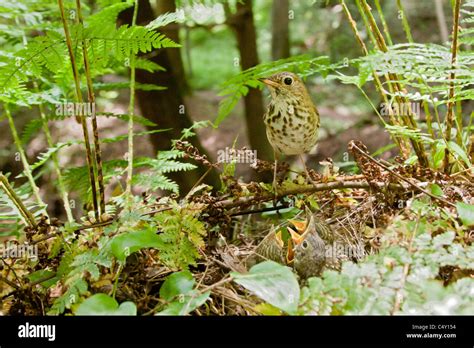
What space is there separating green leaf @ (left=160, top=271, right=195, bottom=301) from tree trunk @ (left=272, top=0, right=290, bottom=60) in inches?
243

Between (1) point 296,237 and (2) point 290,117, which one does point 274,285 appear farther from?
(2) point 290,117

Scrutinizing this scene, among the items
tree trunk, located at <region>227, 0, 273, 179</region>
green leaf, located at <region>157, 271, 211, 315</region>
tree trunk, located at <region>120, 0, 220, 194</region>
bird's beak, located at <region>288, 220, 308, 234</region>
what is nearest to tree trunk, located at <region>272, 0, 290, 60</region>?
tree trunk, located at <region>227, 0, 273, 179</region>

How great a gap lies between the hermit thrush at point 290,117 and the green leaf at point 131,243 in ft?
2.68

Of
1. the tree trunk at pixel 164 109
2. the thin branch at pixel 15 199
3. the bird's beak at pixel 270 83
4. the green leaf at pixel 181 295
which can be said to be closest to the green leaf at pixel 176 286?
the green leaf at pixel 181 295

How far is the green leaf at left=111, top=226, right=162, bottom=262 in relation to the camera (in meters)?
1.57

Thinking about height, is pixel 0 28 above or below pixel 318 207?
above

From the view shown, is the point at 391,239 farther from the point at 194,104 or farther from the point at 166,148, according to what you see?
the point at 194,104

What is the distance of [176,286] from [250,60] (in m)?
3.54
